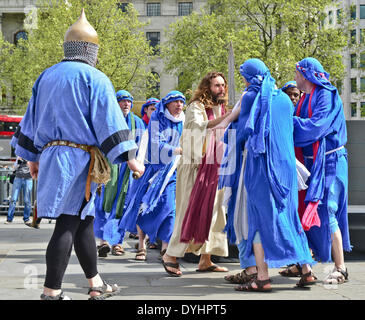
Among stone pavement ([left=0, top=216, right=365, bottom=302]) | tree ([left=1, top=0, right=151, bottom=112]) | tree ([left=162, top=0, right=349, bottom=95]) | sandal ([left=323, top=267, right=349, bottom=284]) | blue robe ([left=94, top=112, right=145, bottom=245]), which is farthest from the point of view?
tree ([left=1, top=0, right=151, bottom=112])

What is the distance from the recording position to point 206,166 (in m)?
6.88

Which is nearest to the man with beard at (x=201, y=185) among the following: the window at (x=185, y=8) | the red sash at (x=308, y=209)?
the red sash at (x=308, y=209)

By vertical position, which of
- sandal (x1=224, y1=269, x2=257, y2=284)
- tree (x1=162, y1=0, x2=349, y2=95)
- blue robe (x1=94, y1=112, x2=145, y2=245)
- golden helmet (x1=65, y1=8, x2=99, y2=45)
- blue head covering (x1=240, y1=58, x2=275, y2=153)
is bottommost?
sandal (x1=224, y1=269, x2=257, y2=284)

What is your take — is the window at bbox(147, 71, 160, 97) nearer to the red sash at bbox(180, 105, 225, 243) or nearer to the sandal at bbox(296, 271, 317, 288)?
the red sash at bbox(180, 105, 225, 243)

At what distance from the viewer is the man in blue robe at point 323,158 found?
19.7 ft

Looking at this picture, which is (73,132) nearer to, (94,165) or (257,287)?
(94,165)

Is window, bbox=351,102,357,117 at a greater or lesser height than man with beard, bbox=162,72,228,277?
greater

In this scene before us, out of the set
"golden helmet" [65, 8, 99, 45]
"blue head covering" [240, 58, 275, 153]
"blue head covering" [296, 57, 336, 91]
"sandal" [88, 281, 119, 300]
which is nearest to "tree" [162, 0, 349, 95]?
"blue head covering" [296, 57, 336, 91]

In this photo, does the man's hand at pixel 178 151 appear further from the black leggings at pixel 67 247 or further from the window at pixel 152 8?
the window at pixel 152 8

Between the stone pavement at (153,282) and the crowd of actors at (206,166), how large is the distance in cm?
19

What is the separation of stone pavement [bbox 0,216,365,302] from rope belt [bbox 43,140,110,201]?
93cm

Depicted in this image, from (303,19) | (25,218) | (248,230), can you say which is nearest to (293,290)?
(248,230)

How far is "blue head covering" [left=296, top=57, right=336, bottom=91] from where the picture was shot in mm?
6148
